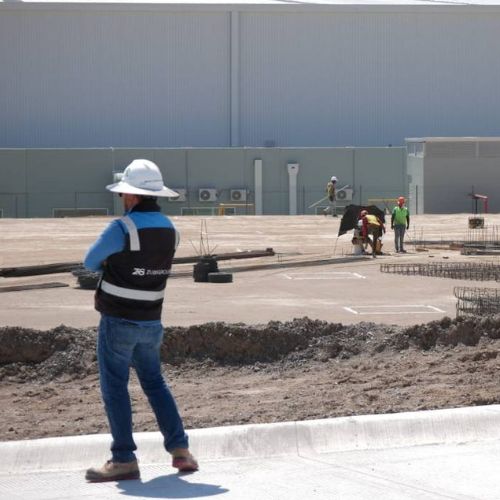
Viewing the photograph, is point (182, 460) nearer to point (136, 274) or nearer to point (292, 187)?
point (136, 274)

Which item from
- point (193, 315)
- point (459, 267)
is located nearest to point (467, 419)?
point (193, 315)

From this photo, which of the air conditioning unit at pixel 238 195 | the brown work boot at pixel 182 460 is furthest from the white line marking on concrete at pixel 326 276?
the air conditioning unit at pixel 238 195

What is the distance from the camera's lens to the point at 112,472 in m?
6.58

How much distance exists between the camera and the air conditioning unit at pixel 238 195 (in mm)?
55156

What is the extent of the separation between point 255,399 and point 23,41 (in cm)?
5284

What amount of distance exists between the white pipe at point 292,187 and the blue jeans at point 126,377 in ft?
160

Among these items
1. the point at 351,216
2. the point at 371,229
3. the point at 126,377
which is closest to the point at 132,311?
the point at 126,377

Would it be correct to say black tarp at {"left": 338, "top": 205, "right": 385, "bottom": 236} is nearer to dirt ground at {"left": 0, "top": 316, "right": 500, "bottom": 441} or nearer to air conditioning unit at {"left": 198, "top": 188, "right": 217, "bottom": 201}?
dirt ground at {"left": 0, "top": 316, "right": 500, "bottom": 441}

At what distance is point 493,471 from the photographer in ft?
21.8

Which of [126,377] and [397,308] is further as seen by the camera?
[397,308]

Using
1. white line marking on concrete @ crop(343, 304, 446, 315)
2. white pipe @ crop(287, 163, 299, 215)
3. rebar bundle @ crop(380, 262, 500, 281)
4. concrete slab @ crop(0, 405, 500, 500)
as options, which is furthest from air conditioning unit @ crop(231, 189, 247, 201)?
concrete slab @ crop(0, 405, 500, 500)

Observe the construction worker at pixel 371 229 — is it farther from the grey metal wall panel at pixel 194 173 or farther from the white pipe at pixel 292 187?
the white pipe at pixel 292 187

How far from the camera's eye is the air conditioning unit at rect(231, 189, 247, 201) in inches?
2172

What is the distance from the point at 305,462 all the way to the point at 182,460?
736mm
